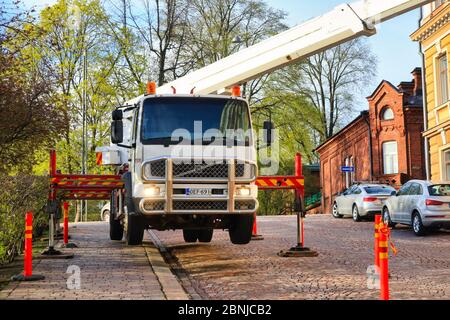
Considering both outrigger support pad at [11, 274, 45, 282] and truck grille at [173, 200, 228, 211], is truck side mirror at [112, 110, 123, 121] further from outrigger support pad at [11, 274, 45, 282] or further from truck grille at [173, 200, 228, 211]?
outrigger support pad at [11, 274, 45, 282]

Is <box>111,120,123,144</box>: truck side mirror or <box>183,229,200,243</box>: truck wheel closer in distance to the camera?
<box>111,120,123,144</box>: truck side mirror

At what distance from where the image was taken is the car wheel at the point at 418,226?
17562mm

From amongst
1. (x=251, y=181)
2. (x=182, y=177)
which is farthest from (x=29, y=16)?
(x=251, y=181)

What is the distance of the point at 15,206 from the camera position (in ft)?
39.9

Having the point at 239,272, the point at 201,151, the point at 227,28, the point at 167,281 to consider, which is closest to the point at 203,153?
the point at 201,151

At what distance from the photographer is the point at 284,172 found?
46688 mm

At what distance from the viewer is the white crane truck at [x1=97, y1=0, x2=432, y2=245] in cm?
1045

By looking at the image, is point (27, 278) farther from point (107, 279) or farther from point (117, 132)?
point (117, 132)

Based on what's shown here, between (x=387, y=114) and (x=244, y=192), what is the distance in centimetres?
3367

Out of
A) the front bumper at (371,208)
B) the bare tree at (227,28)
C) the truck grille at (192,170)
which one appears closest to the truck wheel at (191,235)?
the truck grille at (192,170)

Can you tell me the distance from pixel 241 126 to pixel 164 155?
5.19ft

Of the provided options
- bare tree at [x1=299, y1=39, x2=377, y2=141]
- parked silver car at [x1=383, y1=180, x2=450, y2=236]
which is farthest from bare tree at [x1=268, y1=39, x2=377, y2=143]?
parked silver car at [x1=383, y1=180, x2=450, y2=236]

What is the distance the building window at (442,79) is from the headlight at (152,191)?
61.4ft
